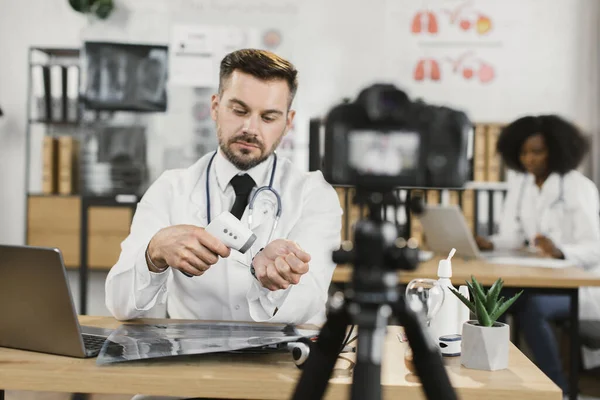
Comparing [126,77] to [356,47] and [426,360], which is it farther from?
[426,360]

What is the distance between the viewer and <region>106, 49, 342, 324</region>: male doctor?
1.40 metres

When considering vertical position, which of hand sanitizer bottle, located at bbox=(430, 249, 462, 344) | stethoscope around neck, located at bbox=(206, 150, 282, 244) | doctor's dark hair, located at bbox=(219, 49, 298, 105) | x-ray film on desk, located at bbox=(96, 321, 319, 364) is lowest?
x-ray film on desk, located at bbox=(96, 321, 319, 364)

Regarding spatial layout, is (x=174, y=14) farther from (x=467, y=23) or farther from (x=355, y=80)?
(x=467, y=23)

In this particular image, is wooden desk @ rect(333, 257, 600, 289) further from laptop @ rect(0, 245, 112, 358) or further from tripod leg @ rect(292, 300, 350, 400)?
tripod leg @ rect(292, 300, 350, 400)

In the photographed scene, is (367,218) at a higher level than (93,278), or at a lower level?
higher

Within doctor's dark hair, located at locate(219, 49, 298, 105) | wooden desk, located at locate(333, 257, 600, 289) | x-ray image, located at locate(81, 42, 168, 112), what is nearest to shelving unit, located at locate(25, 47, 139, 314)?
x-ray image, located at locate(81, 42, 168, 112)

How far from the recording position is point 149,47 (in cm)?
422

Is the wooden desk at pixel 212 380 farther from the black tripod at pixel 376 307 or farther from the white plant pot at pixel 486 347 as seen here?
the black tripod at pixel 376 307

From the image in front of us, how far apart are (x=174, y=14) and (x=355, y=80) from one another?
1284 millimetres

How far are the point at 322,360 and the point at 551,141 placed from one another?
288 centimetres

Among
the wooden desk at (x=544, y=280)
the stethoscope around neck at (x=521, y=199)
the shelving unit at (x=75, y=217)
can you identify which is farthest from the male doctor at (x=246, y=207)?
the shelving unit at (x=75, y=217)

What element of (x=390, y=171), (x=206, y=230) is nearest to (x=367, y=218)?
(x=390, y=171)

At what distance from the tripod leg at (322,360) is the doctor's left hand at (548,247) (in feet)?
7.38

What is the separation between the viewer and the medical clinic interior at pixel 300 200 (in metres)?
0.60
